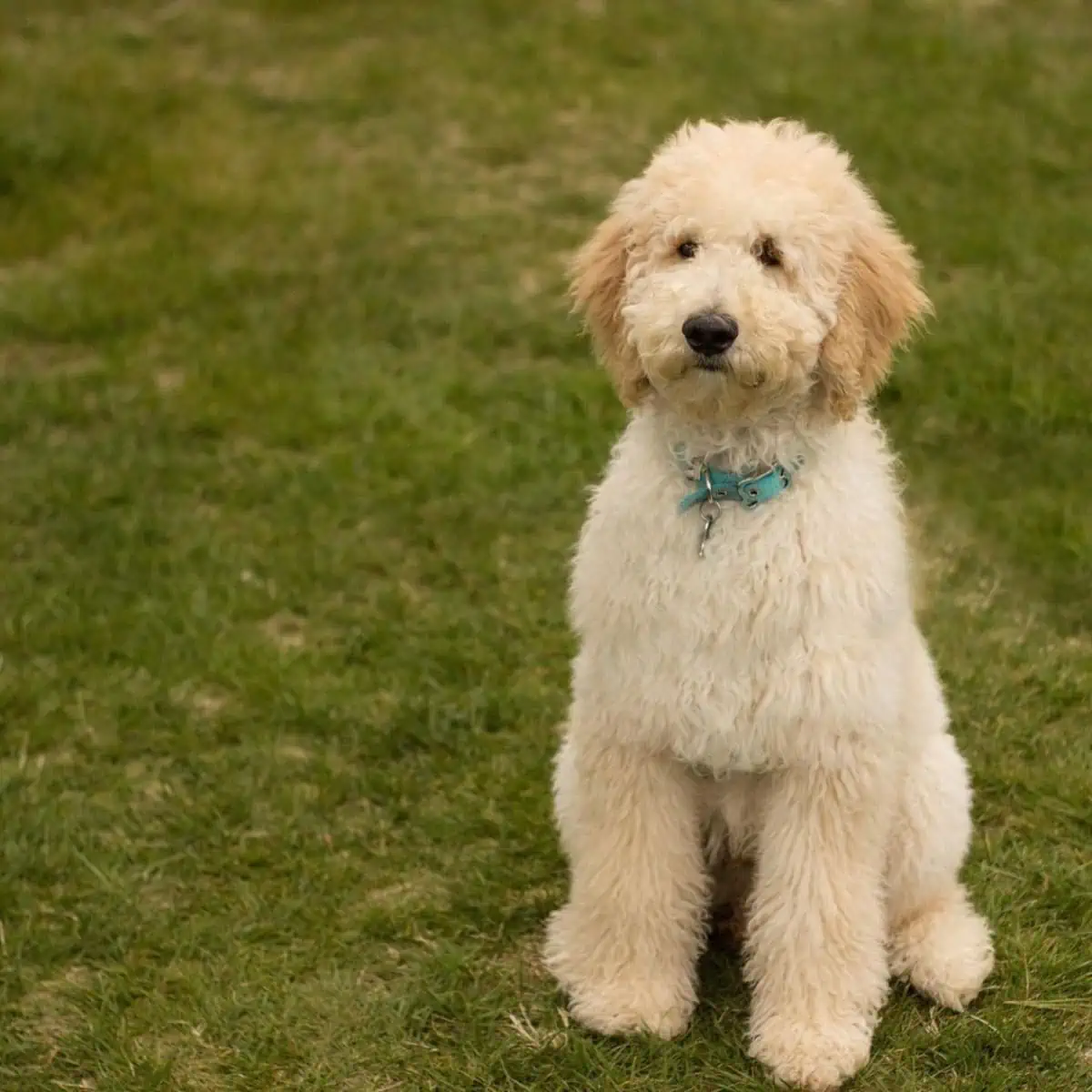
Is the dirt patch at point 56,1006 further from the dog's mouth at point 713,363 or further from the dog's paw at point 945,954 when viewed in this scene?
the dog's mouth at point 713,363

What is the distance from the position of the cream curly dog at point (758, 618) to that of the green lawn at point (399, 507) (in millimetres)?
228

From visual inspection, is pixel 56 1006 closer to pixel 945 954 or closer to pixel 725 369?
pixel 945 954

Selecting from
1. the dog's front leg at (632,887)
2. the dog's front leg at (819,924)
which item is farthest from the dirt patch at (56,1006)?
the dog's front leg at (819,924)

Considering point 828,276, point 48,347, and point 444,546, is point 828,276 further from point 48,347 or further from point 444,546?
point 48,347

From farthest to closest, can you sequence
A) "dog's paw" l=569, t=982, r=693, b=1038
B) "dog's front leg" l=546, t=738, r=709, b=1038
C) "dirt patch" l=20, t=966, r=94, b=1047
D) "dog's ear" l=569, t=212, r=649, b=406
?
"dirt patch" l=20, t=966, r=94, b=1047
"dog's paw" l=569, t=982, r=693, b=1038
"dog's front leg" l=546, t=738, r=709, b=1038
"dog's ear" l=569, t=212, r=649, b=406

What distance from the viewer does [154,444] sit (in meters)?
4.90

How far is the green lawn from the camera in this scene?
10.2 feet

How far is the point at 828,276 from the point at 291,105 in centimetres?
517

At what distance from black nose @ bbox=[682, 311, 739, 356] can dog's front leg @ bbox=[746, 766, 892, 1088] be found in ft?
2.51

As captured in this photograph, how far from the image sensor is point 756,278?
8.26ft

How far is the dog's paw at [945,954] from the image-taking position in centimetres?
297

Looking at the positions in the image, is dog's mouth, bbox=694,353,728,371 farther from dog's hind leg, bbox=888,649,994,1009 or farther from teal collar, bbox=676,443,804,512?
dog's hind leg, bbox=888,649,994,1009

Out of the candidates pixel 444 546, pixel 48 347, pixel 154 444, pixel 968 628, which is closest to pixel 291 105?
pixel 48 347

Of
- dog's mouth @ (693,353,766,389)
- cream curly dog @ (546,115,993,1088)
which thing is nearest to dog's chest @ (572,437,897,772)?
cream curly dog @ (546,115,993,1088)
